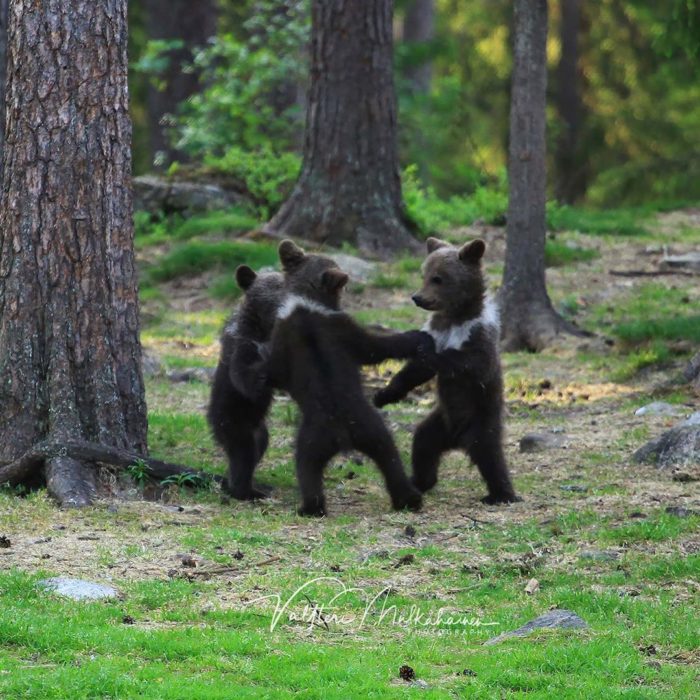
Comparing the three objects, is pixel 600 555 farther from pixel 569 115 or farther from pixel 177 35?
pixel 569 115

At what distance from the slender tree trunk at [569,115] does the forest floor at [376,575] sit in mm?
17475

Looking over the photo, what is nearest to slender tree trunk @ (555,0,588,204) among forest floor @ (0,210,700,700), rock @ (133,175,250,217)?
rock @ (133,175,250,217)

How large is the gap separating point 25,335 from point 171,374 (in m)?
4.27

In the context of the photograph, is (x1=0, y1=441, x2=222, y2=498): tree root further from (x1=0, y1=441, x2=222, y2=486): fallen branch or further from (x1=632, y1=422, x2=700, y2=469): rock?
(x1=632, y1=422, x2=700, y2=469): rock

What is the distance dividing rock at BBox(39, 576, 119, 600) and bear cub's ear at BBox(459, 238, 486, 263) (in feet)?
12.9

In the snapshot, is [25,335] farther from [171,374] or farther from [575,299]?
[575,299]

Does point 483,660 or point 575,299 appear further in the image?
point 575,299

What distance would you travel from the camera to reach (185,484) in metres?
9.69

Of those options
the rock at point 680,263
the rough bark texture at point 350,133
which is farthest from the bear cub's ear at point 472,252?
the rock at point 680,263

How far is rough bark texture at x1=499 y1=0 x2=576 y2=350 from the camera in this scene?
1410 centimetres

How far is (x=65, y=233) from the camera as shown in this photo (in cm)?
927

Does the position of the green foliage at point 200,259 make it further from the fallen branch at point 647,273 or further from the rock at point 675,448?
the rock at point 675,448

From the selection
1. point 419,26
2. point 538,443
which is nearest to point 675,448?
point 538,443

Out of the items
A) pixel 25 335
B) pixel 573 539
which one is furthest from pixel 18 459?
pixel 573 539
